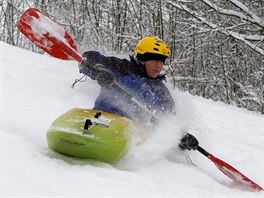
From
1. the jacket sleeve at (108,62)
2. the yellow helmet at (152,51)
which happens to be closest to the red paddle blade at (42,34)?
the jacket sleeve at (108,62)

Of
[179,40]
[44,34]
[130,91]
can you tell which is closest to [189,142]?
[130,91]

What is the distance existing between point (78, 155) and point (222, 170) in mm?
1319

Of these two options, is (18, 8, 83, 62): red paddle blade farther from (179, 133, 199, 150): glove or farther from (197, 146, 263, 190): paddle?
(197, 146, 263, 190): paddle

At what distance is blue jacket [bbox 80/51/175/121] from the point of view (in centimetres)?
356

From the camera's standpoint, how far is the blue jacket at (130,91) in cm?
356

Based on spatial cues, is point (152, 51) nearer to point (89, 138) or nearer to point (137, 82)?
point (137, 82)

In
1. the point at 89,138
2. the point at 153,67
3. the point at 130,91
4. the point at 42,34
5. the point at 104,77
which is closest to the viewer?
the point at 89,138

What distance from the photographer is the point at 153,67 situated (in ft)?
12.8

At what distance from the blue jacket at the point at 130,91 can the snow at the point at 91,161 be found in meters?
0.20

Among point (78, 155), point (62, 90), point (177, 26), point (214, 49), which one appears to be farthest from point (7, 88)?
point (214, 49)

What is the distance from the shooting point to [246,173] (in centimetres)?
370

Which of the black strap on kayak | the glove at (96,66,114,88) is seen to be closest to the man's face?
the glove at (96,66,114,88)

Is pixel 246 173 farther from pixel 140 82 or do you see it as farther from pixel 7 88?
pixel 7 88

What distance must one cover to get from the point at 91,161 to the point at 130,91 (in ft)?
3.67
